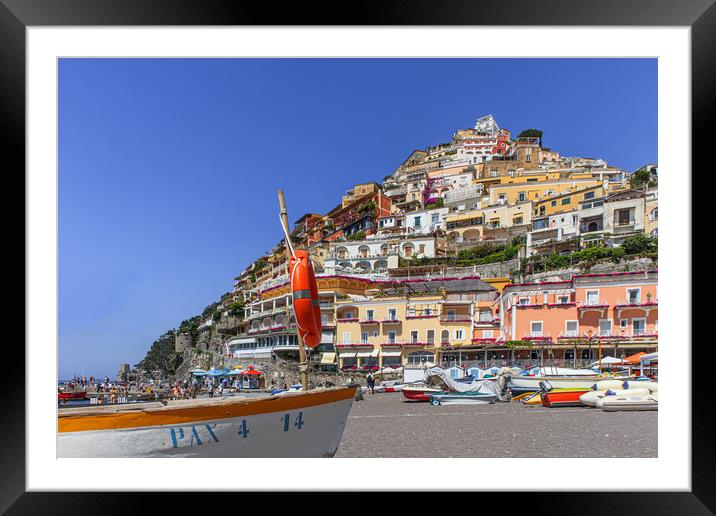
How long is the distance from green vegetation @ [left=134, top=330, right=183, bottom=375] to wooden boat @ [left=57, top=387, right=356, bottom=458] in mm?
38408

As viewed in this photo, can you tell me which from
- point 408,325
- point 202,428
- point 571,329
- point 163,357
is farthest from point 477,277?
point 163,357

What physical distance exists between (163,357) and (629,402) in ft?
124

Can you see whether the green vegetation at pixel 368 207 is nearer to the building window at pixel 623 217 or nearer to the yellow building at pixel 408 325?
the yellow building at pixel 408 325

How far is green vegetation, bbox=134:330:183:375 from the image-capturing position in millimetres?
41812

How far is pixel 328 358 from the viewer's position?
82.1 ft

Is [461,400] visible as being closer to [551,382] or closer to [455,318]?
[551,382]

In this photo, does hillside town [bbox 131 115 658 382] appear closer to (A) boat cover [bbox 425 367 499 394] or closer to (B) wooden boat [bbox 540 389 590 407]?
(A) boat cover [bbox 425 367 499 394]

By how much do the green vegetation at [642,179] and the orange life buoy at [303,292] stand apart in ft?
94.2
